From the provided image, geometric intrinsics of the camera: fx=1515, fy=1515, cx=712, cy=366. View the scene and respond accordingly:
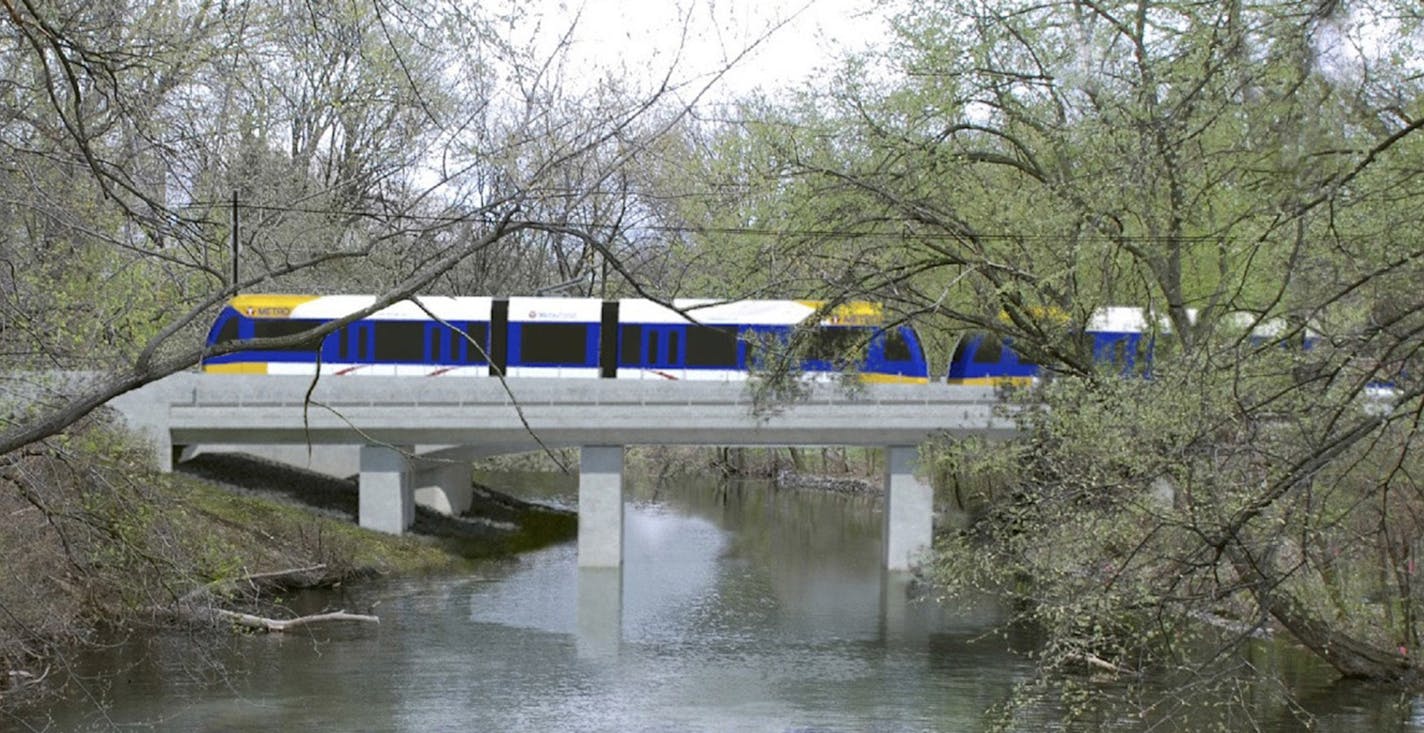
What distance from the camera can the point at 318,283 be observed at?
3572cm

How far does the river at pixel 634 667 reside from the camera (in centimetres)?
1747

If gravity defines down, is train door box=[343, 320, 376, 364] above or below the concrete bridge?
above

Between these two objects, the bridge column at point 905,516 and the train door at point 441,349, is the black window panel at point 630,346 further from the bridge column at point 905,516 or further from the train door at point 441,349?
the bridge column at point 905,516

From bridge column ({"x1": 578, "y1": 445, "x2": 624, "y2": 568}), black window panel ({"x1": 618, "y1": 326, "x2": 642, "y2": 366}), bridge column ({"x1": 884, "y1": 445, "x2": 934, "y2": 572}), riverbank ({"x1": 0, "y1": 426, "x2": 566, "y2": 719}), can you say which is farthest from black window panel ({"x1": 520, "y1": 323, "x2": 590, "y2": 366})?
bridge column ({"x1": 884, "y1": 445, "x2": 934, "y2": 572})

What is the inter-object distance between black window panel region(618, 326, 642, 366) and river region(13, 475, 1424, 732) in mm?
4468

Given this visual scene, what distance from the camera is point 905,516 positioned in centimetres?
3195

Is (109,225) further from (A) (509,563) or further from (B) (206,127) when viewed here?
(A) (509,563)

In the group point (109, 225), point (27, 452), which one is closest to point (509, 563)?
point (109, 225)

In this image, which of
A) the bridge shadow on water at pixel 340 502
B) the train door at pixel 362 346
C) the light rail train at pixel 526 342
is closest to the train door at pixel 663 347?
the light rail train at pixel 526 342

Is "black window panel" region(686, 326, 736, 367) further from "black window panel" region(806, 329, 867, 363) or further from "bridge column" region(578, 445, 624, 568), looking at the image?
"black window panel" region(806, 329, 867, 363)

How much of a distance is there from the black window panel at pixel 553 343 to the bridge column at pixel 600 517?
118 inches

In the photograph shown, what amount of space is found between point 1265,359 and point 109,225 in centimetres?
795

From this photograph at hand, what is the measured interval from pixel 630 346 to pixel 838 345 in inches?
746

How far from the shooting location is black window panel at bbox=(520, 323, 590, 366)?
33.3 metres
